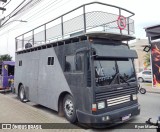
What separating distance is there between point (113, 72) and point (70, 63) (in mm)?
1482

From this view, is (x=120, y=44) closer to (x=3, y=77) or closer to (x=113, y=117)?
(x=113, y=117)

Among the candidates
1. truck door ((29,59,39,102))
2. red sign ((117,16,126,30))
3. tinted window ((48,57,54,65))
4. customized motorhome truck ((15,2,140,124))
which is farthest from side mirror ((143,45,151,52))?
truck door ((29,59,39,102))

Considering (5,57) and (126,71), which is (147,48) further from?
(5,57)

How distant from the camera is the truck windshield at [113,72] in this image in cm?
608

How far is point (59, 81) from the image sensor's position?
24.3 ft

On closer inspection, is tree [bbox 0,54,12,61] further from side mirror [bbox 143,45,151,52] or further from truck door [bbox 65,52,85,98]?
side mirror [bbox 143,45,151,52]

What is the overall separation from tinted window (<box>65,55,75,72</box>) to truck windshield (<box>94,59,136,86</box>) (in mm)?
954

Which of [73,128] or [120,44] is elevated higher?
[120,44]

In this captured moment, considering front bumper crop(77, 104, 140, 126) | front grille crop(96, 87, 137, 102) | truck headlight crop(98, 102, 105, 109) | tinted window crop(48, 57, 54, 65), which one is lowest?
front bumper crop(77, 104, 140, 126)

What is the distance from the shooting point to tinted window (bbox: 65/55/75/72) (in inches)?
265

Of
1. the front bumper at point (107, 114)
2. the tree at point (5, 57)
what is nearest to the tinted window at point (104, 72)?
the front bumper at point (107, 114)

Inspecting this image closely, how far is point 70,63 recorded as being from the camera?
22.5ft

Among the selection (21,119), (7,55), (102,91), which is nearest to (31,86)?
(21,119)

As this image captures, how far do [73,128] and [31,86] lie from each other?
13.6 feet
